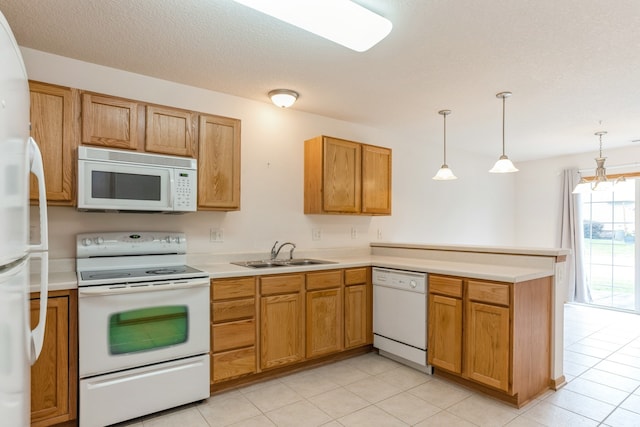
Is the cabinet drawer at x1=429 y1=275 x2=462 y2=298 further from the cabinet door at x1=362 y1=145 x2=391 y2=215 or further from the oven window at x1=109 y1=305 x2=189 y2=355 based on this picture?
the oven window at x1=109 y1=305 x2=189 y2=355

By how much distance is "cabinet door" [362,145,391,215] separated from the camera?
3.81 metres

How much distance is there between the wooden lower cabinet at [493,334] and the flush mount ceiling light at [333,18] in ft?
6.01

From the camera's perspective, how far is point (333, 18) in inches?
74.1

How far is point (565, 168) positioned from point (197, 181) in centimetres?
574

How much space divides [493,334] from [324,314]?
1324 millimetres

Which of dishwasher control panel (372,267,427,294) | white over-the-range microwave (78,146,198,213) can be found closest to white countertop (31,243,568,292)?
dishwasher control panel (372,267,427,294)

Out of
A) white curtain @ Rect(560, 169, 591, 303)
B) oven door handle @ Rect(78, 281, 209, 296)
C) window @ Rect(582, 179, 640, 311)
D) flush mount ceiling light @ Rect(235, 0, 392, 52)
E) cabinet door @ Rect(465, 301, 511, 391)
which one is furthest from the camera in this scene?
white curtain @ Rect(560, 169, 591, 303)

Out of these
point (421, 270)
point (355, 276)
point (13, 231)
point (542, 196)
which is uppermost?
point (542, 196)

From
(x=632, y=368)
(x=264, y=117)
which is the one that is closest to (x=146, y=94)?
(x=264, y=117)

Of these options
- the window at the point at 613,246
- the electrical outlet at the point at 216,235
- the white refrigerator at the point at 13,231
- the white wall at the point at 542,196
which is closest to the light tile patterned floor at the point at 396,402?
the electrical outlet at the point at 216,235

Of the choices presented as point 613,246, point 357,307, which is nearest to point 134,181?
point 357,307

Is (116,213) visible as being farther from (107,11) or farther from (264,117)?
(264,117)

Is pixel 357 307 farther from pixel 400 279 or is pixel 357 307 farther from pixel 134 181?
pixel 134 181

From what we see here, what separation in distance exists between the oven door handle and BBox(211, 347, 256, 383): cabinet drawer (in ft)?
1.91
